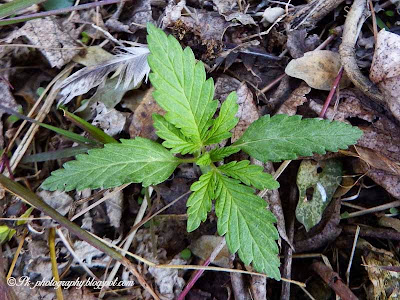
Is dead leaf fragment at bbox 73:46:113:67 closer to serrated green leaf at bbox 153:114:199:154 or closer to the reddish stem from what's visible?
serrated green leaf at bbox 153:114:199:154

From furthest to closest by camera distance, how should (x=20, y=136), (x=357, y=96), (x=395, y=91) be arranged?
(x=20, y=136)
(x=357, y=96)
(x=395, y=91)

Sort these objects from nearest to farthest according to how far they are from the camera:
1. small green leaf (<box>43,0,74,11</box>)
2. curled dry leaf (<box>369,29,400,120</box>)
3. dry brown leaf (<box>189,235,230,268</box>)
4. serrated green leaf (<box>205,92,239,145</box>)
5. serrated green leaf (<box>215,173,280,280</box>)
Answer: serrated green leaf (<box>215,173,280,280</box>), serrated green leaf (<box>205,92,239,145</box>), curled dry leaf (<box>369,29,400,120</box>), dry brown leaf (<box>189,235,230,268</box>), small green leaf (<box>43,0,74,11</box>)

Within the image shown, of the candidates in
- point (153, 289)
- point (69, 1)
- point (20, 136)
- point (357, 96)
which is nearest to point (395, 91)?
point (357, 96)

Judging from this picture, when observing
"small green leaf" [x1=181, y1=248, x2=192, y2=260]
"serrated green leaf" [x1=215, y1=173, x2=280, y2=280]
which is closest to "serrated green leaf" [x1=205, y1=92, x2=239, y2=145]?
"serrated green leaf" [x1=215, y1=173, x2=280, y2=280]

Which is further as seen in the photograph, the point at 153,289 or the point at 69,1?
the point at 69,1

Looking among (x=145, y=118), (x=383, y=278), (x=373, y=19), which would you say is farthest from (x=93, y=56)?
(x=383, y=278)

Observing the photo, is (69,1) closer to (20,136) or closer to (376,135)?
(20,136)

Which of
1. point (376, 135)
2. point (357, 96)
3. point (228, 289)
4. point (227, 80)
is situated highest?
point (227, 80)
